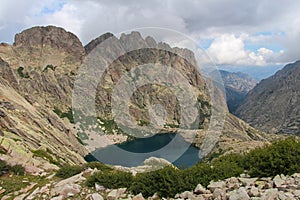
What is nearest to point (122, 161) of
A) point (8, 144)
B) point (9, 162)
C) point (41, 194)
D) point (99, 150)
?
point (99, 150)

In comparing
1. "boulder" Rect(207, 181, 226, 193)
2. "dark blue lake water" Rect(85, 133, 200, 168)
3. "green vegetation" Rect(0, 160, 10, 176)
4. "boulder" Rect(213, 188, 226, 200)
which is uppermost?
"green vegetation" Rect(0, 160, 10, 176)

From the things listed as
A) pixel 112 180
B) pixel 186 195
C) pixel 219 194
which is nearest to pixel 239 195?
pixel 219 194

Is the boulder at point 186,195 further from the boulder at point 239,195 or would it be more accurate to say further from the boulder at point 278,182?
the boulder at point 278,182

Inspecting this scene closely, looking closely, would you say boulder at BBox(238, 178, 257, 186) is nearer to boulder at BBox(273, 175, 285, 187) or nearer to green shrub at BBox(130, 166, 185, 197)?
boulder at BBox(273, 175, 285, 187)

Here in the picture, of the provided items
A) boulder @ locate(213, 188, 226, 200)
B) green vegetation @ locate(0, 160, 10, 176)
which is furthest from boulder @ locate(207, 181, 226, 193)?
green vegetation @ locate(0, 160, 10, 176)

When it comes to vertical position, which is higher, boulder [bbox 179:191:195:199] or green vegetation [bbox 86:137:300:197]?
green vegetation [bbox 86:137:300:197]

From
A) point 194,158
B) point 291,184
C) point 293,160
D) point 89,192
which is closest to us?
point 291,184

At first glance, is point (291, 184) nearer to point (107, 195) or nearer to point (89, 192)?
point (107, 195)

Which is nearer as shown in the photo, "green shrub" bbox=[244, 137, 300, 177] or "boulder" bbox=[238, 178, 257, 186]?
"boulder" bbox=[238, 178, 257, 186]
